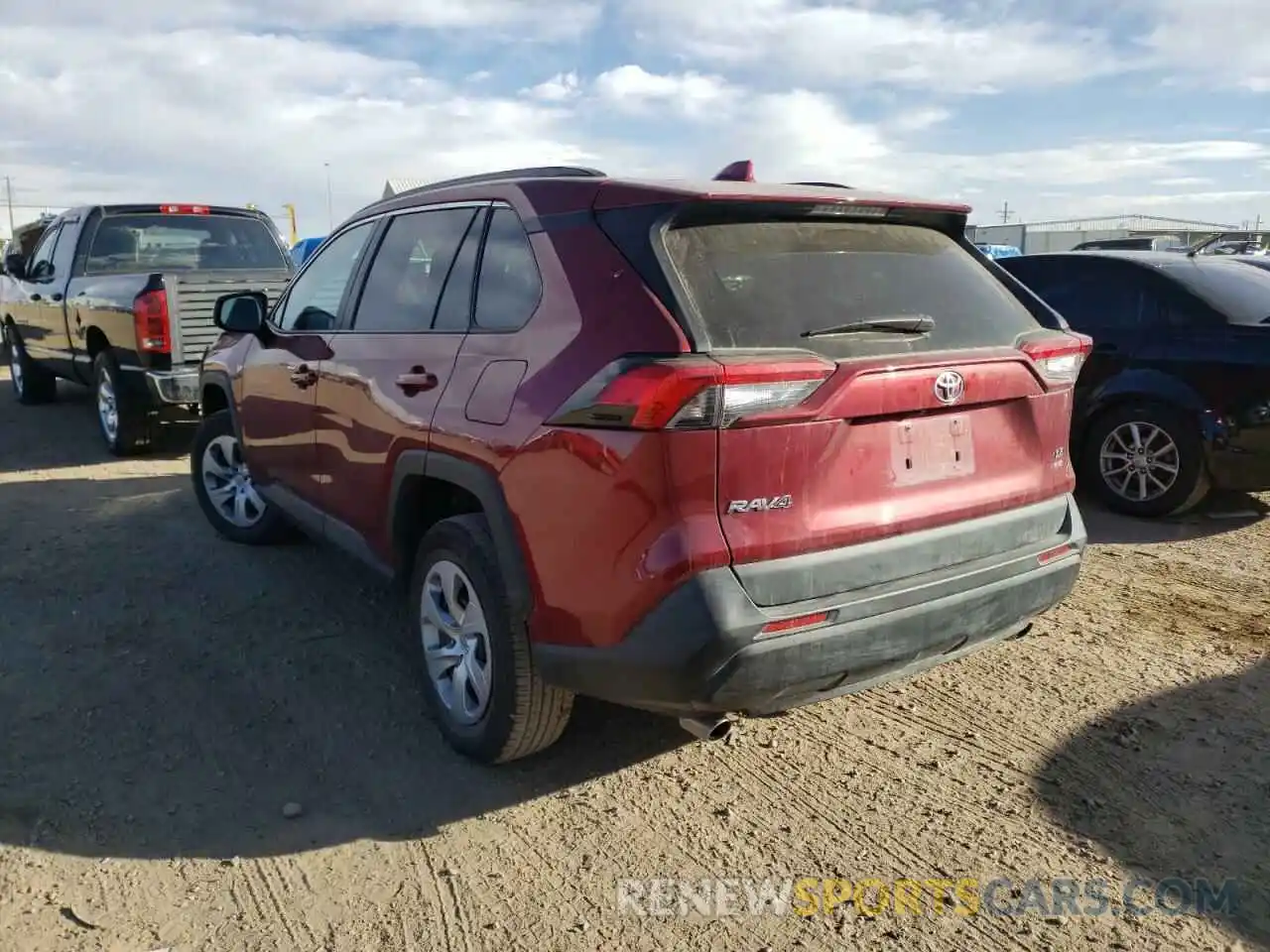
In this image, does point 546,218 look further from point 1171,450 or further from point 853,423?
point 1171,450

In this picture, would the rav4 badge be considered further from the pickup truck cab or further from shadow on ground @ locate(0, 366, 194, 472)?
shadow on ground @ locate(0, 366, 194, 472)

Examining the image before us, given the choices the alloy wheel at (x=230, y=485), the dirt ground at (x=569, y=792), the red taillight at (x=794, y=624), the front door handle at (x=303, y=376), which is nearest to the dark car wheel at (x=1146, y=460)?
the dirt ground at (x=569, y=792)

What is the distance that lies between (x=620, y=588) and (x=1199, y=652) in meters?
2.86

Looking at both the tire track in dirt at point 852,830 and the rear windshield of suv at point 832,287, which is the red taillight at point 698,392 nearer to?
the rear windshield of suv at point 832,287

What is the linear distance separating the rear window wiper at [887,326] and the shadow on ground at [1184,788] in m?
1.50

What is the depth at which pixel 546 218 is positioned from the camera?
3020 mm

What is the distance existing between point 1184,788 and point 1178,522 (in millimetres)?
3494

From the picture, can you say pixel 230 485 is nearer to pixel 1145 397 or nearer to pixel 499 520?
pixel 499 520

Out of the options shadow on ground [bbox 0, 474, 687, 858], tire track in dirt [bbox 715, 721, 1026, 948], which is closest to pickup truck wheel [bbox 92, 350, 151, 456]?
shadow on ground [bbox 0, 474, 687, 858]

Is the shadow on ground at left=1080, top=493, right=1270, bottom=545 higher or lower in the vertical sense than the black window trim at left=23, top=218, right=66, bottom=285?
lower

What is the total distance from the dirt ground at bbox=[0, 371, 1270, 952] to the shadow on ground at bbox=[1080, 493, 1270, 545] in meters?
1.10

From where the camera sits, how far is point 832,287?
2.88 m

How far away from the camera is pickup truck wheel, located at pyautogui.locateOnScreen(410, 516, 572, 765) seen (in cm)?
305

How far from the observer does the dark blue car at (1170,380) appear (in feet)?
19.1
